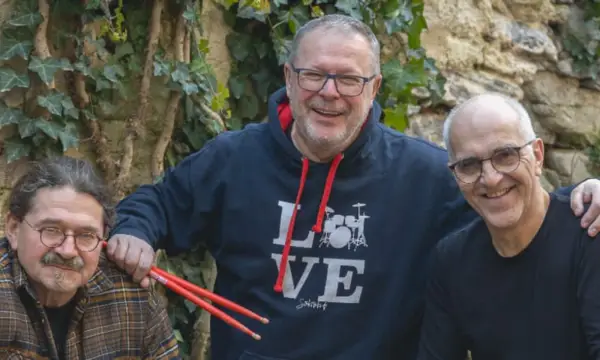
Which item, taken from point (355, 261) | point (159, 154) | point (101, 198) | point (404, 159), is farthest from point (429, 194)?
point (159, 154)

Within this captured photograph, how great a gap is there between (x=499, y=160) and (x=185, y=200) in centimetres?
116

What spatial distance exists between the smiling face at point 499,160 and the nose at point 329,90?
501 mm

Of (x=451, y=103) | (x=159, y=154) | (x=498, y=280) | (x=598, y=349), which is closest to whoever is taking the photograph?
(x=598, y=349)

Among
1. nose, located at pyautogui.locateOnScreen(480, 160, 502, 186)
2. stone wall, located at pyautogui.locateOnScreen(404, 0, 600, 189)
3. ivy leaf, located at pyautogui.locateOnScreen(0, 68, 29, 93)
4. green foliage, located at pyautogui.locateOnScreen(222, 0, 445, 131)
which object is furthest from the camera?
stone wall, located at pyautogui.locateOnScreen(404, 0, 600, 189)

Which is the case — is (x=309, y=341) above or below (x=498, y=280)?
below

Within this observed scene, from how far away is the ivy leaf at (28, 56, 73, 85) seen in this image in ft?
10.9

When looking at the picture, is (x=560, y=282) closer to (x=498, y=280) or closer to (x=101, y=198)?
(x=498, y=280)

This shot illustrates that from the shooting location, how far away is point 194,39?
12.4ft

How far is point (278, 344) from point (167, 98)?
4.43ft

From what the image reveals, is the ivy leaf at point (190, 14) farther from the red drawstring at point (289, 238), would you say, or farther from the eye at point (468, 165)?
the eye at point (468, 165)

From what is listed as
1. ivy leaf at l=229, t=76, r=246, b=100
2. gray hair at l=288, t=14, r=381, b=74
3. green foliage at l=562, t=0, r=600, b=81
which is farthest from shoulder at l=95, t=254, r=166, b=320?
green foliage at l=562, t=0, r=600, b=81

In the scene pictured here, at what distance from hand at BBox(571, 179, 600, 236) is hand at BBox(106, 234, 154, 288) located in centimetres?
127

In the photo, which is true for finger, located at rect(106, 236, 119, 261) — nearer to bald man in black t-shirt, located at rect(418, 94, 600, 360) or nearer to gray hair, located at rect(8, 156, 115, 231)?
gray hair, located at rect(8, 156, 115, 231)

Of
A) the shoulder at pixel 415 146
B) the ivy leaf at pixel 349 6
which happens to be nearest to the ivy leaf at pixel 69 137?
the shoulder at pixel 415 146
